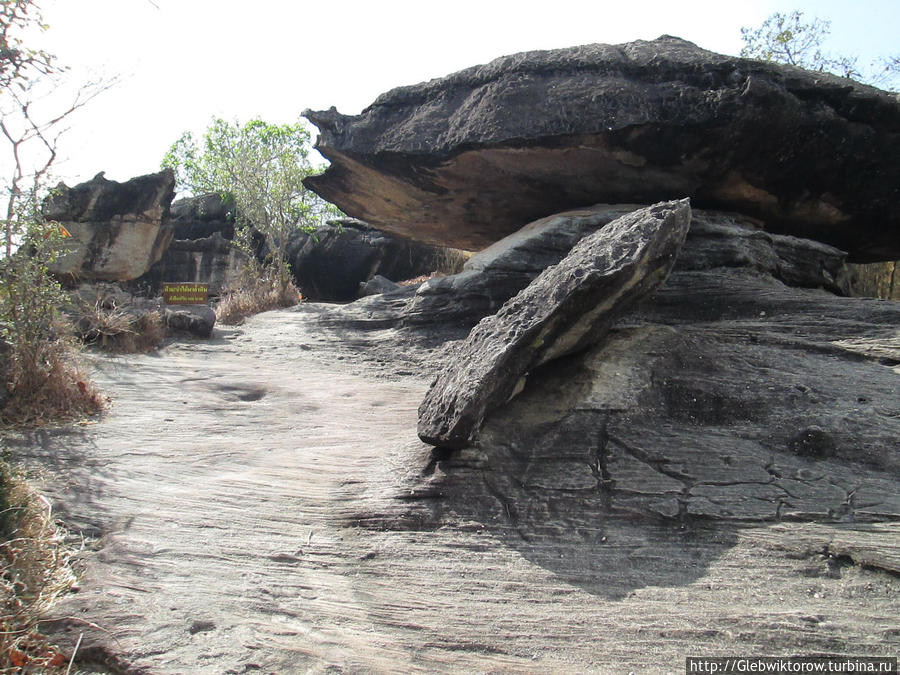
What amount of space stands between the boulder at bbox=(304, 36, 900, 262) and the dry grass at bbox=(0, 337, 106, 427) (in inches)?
156

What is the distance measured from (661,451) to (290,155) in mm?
15493

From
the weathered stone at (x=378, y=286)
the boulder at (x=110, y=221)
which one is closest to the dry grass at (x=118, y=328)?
the weathered stone at (x=378, y=286)

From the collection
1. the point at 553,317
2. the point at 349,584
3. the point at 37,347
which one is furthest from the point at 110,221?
the point at 349,584

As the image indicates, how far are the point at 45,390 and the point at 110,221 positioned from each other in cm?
1077

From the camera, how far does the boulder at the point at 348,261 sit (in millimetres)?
17625

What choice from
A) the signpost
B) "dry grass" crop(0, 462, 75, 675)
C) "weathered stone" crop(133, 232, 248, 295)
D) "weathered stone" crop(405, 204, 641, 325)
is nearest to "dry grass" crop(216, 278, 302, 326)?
the signpost

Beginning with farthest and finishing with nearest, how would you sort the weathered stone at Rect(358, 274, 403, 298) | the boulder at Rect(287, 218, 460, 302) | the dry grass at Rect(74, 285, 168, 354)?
1. the boulder at Rect(287, 218, 460, 302)
2. the weathered stone at Rect(358, 274, 403, 298)
3. the dry grass at Rect(74, 285, 168, 354)

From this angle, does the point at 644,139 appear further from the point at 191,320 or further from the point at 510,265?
the point at 191,320

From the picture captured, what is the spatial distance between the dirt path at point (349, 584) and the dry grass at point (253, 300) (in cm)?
668

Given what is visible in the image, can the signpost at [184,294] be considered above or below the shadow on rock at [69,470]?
above

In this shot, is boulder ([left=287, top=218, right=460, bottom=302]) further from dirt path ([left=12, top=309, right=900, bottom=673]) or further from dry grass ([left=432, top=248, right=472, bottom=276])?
dirt path ([left=12, top=309, right=900, bottom=673])

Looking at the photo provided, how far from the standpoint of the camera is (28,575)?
10.9ft

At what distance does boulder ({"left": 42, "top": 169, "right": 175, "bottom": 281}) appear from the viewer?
14797 mm

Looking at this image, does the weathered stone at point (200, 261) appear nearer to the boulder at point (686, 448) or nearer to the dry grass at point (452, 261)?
the dry grass at point (452, 261)
